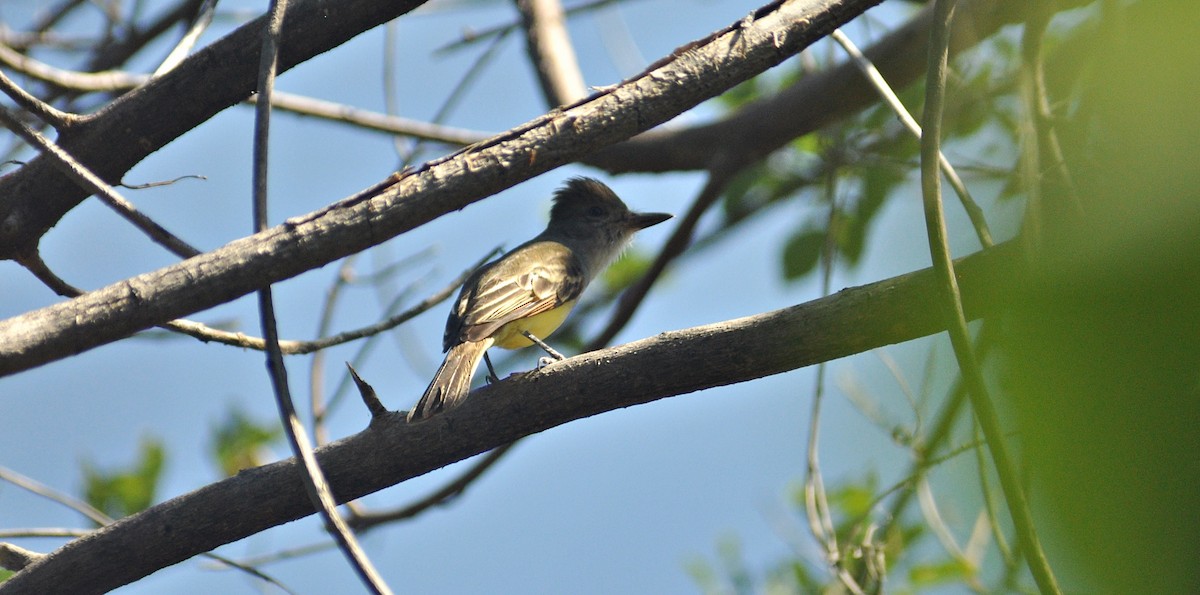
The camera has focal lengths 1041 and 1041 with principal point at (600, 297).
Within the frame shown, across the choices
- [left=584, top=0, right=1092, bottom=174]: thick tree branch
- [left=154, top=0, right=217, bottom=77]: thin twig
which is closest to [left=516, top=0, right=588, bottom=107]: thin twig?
[left=584, top=0, right=1092, bottom=174]: thick tree branch

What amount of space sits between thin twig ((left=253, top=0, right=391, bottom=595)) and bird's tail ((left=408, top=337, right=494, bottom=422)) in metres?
0.58

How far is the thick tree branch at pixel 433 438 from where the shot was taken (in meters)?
2.41

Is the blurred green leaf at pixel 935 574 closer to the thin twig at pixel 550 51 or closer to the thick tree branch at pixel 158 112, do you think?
the thick tree branch at pixel 158 112

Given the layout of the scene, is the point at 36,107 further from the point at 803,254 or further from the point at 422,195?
the point at 803,254

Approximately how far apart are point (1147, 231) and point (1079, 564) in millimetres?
207

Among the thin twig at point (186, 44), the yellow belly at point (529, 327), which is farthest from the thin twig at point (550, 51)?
the thin twig at point (186, 44)

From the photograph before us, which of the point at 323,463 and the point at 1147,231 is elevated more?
the point at 323,463

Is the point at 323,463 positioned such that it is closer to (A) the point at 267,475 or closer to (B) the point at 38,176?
(A) the point at 267,475

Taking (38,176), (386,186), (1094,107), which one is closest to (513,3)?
(38,176)

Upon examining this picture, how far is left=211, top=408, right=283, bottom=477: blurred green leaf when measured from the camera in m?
6.18

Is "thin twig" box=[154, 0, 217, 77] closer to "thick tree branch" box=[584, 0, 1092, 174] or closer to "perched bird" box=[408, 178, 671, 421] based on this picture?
"perched bird" box=[408, 178, 671, 421]

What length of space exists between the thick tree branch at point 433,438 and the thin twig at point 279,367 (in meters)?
0.38

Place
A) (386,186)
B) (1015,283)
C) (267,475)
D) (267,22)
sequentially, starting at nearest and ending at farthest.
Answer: (1015,283)
(386,186)
(267,22)
(267,475)

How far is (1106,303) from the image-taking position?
0.66m
